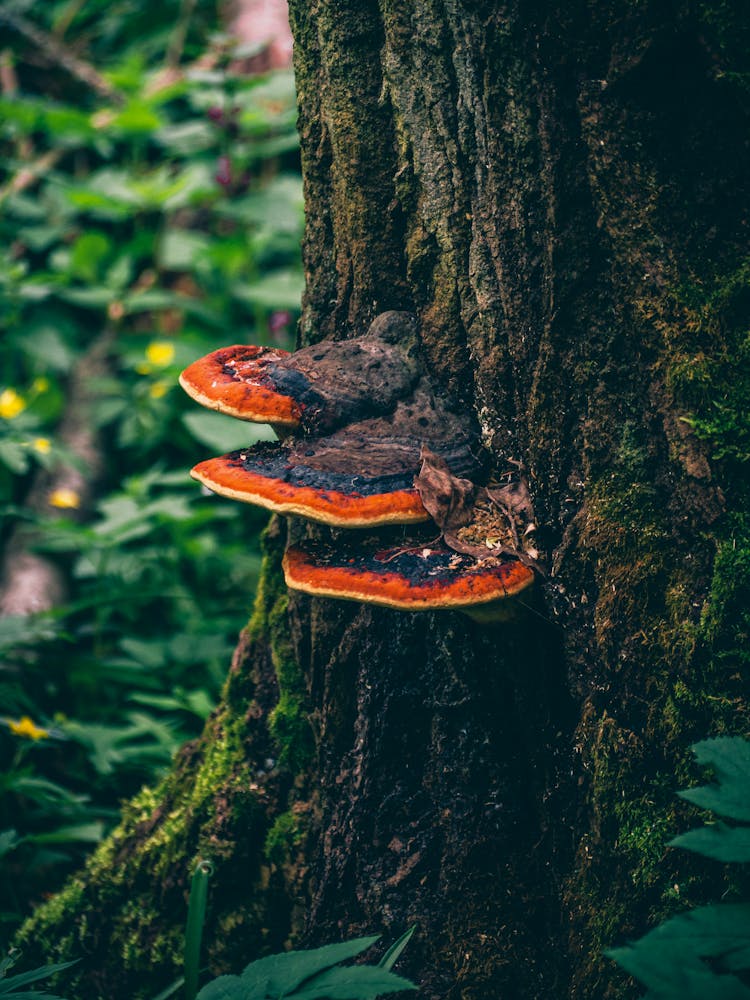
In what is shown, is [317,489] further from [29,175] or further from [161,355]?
[29,175]

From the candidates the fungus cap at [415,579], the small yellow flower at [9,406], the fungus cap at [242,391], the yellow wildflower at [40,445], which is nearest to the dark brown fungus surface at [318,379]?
the fungus cap at [242,391]

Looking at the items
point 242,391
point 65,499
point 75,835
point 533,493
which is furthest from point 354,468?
point 65,499

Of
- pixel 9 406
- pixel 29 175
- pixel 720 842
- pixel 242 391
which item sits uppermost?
pixel 29 175

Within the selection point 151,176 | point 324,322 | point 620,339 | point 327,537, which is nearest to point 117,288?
point 151,176

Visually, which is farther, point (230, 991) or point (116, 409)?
point (116, 409)

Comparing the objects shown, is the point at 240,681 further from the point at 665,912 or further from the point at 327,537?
the point at 665,912

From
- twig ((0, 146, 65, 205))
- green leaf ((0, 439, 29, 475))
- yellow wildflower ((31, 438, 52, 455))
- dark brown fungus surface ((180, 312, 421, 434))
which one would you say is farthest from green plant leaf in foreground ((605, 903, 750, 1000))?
twig ((0, 146, 65, 205))

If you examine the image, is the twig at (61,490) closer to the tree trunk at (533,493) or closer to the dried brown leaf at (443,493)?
the tree trunk at (533,493)
